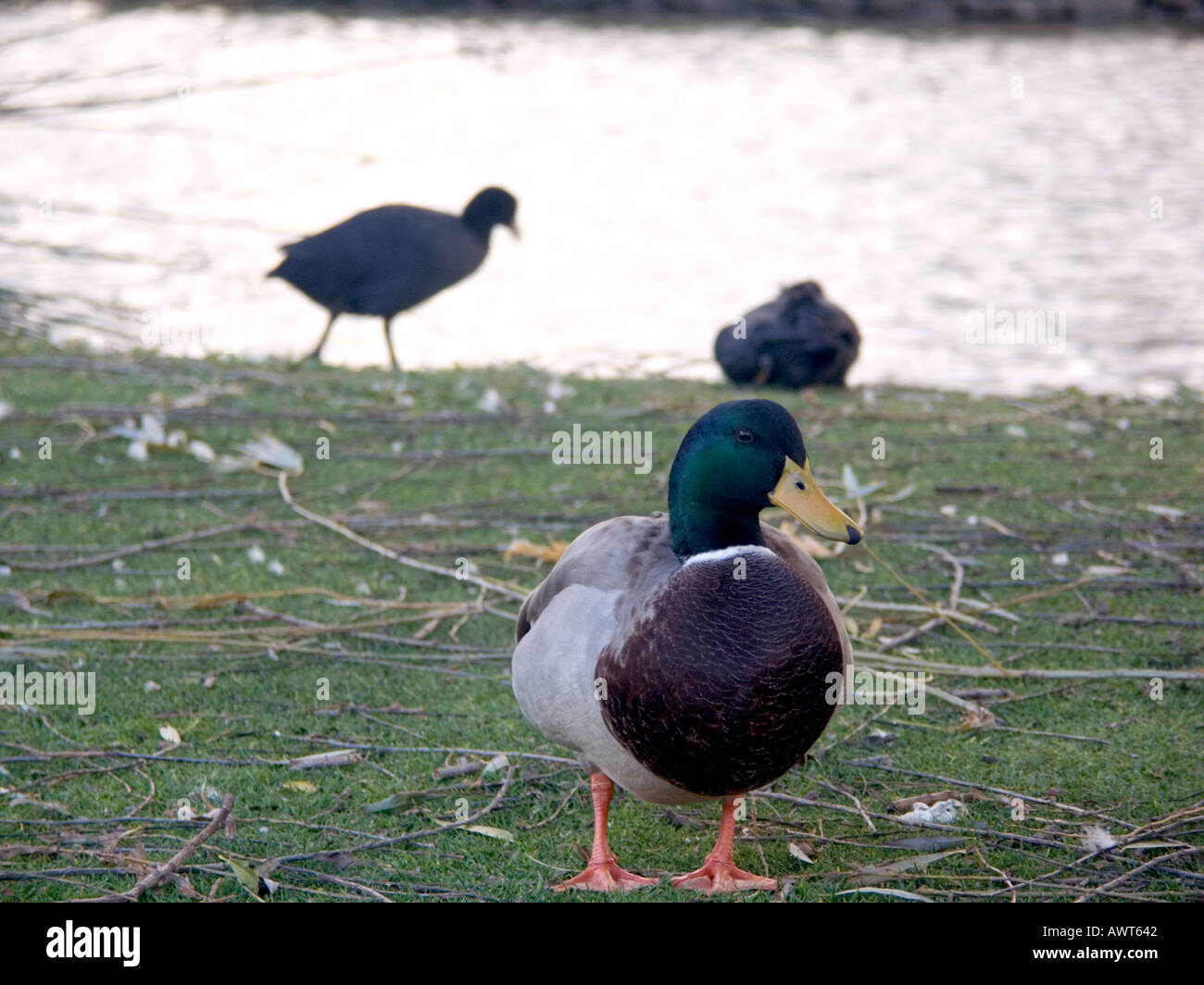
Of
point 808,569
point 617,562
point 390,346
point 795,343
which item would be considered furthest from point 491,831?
point 390,346

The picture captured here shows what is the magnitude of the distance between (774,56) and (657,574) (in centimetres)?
2035

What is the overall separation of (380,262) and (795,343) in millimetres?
2023

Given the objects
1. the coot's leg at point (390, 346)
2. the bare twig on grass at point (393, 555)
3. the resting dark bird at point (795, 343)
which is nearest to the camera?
the bare twig on grass at point (393, 555)

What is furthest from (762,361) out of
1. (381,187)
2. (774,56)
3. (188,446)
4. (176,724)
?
(774,56)

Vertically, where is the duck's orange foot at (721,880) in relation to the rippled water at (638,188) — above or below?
below

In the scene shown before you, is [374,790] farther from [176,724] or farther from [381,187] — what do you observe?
[381,187]

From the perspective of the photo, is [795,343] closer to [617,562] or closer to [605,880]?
[617,562]

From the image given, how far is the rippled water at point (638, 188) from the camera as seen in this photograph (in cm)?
816

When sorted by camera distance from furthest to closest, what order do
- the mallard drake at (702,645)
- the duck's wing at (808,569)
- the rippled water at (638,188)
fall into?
the rippled water at (638,188), the duck's wing at (808,569), the mallard drake at (702,645)

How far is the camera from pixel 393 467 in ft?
15.8

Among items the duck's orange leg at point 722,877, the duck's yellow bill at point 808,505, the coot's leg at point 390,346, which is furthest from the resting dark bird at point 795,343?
the duck's orange leg at point 722,877

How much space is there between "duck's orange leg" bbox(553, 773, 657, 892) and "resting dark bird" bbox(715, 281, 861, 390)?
3.82 metres

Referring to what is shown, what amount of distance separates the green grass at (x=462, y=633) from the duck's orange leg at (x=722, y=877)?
3.3 inches

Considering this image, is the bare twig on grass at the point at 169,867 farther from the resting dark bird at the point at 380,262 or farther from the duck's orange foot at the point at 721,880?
the resting dark bird at the point at 380,262
